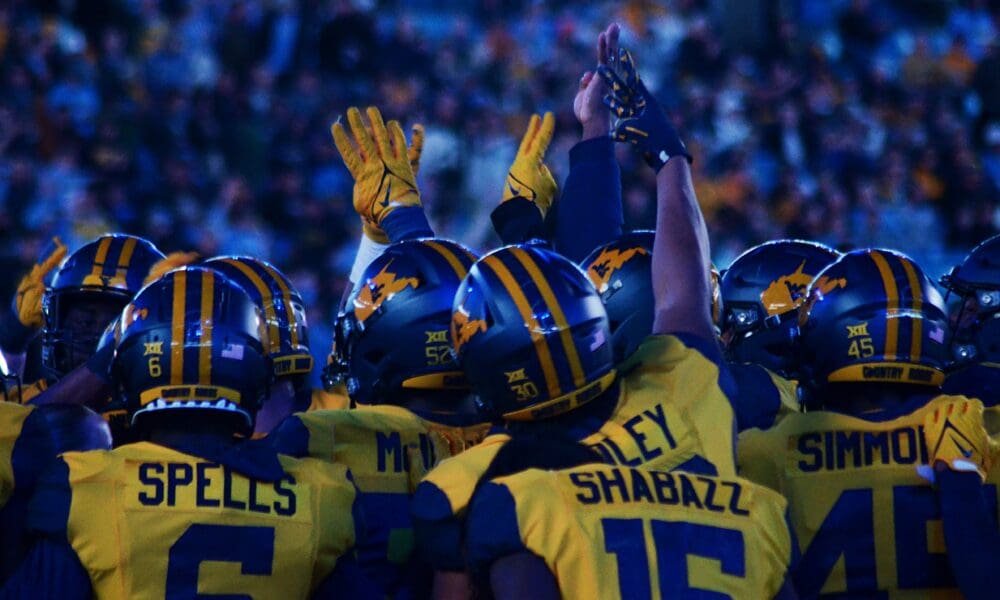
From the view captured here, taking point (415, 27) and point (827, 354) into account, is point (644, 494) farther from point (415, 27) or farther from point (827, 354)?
point (415, 27)

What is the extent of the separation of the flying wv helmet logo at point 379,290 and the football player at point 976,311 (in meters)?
1.97

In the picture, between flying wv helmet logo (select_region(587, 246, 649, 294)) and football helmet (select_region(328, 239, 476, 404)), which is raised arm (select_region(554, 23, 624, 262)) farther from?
football helmet (select_region(328, 239, 476, 404))

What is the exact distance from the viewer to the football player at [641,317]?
459 centimetres

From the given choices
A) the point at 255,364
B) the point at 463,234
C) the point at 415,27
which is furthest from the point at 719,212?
the point at 255,364

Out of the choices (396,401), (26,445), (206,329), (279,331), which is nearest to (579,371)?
(206,329)

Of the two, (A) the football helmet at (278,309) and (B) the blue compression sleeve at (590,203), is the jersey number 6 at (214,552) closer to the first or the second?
(A) the football helmet at (278,309)

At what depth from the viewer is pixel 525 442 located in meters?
3.39

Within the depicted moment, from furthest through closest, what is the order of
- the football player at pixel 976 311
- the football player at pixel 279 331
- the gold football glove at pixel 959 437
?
1. the football player at pixel 976 311
2. the football player at pixel 279 331
3. the gold football glove at pixel 959 437

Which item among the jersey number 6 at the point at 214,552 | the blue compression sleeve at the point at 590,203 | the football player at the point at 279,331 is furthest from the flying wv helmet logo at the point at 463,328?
the blue compression sleeve at the point at 590,203

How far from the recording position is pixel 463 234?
14.1 m

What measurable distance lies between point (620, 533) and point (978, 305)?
2.96 m

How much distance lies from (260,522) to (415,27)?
522 inches

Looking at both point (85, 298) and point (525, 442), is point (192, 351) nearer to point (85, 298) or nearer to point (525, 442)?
point (525, 442)

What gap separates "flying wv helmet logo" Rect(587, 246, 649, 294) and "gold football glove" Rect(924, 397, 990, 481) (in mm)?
1106
